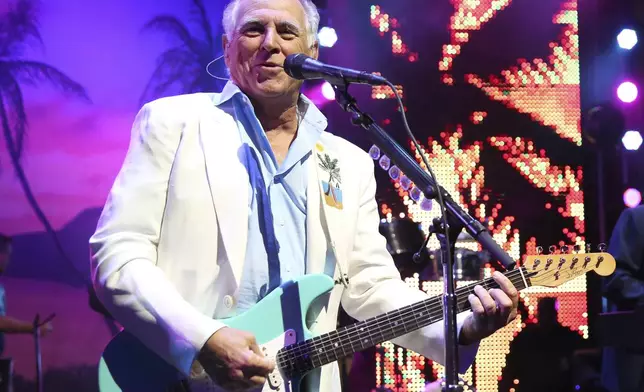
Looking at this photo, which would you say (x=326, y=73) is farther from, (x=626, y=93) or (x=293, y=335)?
(x=626, y=93)

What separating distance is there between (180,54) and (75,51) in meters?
0.67

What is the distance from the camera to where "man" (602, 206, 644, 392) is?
4.74m

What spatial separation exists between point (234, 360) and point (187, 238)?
50cm

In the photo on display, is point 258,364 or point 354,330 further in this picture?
point 354,330

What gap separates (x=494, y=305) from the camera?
261 cm

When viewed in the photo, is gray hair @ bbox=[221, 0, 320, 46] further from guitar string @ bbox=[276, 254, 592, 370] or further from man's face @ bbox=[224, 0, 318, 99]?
guitar string @ bbox=[276, 254, 592, 370]

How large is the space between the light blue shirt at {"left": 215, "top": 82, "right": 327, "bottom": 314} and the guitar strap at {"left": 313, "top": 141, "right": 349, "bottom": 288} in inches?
2.0

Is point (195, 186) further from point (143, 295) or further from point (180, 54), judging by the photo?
point (180, 54)

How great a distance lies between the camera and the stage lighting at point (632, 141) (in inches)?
210

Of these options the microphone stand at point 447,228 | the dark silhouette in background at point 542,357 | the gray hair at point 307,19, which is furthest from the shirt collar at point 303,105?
the dark silhouette in background at point 542,357

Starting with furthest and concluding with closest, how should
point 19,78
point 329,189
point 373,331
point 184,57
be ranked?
point 184,57
point 19,78
point 329,189
point 373,331

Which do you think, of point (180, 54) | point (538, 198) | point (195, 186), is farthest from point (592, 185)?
point (195, 186)

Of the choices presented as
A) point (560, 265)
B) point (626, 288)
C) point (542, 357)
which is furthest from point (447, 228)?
point (542, 357)

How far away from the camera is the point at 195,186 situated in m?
2.73
